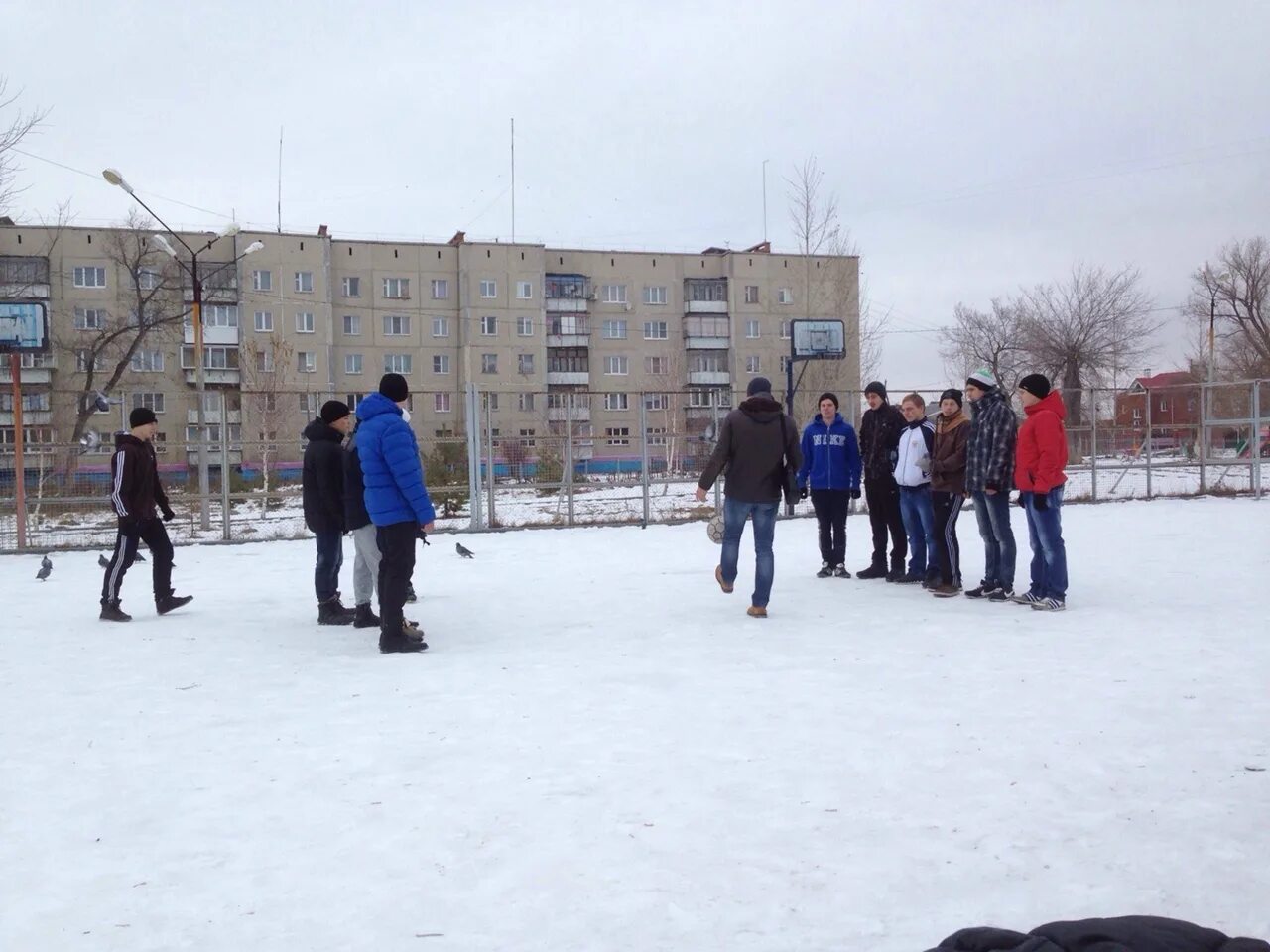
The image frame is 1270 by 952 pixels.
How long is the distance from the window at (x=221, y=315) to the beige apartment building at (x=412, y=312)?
0.22ft

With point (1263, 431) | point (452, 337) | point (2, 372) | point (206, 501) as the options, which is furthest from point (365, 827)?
point (452, 337)

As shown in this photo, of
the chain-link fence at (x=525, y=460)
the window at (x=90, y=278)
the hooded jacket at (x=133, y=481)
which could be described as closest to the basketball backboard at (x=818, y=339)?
the chain-link fence at (x=525, y=460)

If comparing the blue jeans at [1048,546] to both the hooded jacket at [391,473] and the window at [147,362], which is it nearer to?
the hooded jacket at [391,473]

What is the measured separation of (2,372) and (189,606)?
141 ft

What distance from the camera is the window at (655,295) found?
66.8 metres

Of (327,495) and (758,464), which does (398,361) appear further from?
(758,464)

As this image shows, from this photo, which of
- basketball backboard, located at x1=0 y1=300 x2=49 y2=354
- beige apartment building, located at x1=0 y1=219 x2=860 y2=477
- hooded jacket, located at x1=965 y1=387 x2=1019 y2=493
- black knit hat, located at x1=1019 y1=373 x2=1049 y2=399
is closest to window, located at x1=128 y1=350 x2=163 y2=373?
beige apartment building, located at x1=0 y1=219 x2=860 y2=477

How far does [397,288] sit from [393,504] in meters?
55.1

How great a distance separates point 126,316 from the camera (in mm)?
51812

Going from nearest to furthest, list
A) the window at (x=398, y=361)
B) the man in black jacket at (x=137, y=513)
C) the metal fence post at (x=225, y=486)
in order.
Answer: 1. the man in black jacket at (x=137, y=513)
2. the metal fence post at (x=225, y=486)
3. the window at (x=398, y=361)

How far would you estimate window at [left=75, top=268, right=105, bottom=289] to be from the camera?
5612 centimetres

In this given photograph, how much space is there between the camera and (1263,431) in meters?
23.4

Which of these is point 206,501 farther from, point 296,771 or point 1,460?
point 296,771

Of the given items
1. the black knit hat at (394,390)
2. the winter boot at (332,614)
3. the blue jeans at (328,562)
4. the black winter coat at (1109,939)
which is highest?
the black knit hat at (394,390)
